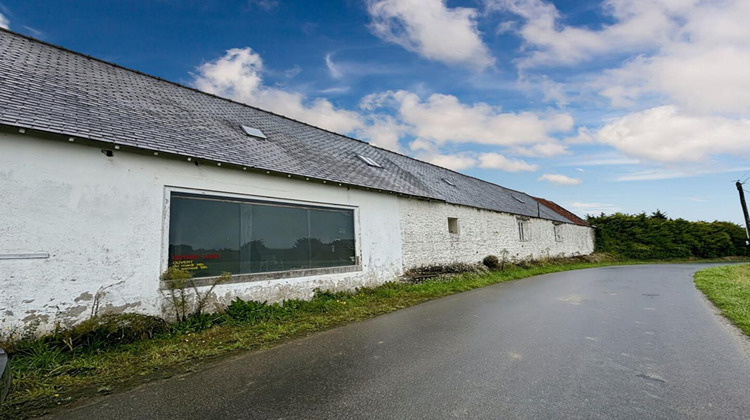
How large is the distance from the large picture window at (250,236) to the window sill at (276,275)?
10cm

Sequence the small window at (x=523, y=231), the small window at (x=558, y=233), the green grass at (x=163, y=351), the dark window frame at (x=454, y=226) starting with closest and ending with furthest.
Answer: the green grass at (x=163, y=351) < the dark window frame at (x=454, y=226) < the small window at (x=523, y=231) < the small window at (x=558, y=233)

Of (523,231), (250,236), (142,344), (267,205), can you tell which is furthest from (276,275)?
(523,231)

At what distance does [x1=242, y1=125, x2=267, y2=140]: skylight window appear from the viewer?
31.8 feet

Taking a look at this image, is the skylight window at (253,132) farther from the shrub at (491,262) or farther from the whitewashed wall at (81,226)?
the shrub at (491,262)

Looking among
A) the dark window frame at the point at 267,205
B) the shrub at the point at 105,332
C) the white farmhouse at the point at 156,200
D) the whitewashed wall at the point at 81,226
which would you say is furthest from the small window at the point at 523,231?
the shrub at the point at 105,332

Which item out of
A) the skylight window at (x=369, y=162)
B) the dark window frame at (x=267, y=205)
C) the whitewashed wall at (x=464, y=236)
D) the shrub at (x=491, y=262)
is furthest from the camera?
the shrub at (x=491, y=262)

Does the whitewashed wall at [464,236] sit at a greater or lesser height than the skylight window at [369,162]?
lesser

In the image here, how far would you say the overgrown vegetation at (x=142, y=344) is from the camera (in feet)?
11.7

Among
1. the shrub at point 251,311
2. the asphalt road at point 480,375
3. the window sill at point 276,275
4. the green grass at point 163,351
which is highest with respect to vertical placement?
the window sill at point 276,275

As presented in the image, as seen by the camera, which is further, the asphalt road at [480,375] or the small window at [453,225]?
the small window at [453,225]

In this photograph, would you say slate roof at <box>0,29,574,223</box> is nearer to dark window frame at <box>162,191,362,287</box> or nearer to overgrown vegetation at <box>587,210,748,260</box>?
dark window frame at <box>162,191,362,287</box>

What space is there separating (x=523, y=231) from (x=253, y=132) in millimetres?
16934

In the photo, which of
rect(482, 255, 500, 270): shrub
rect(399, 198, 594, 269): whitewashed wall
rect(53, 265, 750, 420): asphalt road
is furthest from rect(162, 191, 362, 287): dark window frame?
rect(482, 255, 500, 270): shrub

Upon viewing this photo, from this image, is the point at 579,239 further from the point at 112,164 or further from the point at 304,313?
the point at 112,164
